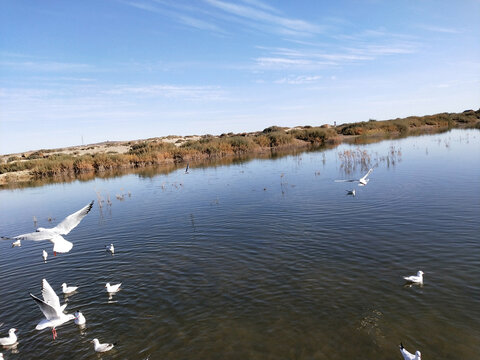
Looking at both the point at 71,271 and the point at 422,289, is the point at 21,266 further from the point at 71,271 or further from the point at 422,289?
the point at 422,289

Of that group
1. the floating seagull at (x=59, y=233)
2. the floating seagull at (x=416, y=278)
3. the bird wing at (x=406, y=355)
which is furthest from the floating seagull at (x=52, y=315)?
the floating seagull at (x=416, y=278)

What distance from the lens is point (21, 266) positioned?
14.6m

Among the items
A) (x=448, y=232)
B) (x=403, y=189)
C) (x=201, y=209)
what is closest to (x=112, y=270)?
(x=201, y=209)

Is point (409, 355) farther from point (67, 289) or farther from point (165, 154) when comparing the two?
point (165, 154)

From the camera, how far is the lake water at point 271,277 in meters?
8.05

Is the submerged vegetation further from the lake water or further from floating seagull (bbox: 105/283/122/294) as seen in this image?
floating seagull (bbox: 105/283/122/294)

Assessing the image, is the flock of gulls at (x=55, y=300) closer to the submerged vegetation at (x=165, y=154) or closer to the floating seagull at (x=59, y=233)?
the floating seagull at (x=59, y=233)

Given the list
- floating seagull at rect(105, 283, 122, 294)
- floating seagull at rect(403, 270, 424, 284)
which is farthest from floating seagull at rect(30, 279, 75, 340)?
floating seagull at rect(403, 270, 424, 284)

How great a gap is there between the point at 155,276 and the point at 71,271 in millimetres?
3924

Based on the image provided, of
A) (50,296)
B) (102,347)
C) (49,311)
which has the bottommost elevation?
(102,347)

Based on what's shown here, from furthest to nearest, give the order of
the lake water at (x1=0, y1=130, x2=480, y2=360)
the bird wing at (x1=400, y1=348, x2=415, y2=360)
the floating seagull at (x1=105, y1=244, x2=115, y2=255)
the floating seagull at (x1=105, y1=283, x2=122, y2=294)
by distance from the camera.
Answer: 1. the floating seagull at (x1=105, y1=244, x2=115, y2=255)
2. the floating seagull at (x1=105, y1=283, x2=122, y2=294)
3. the lake water at (x1=0, y1=130, x2=480, y2=360)
4. the bird wing at (x1=400, y1=348, x2=415, y2=360)

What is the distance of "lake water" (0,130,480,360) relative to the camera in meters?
8.05

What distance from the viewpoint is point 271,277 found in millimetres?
11125

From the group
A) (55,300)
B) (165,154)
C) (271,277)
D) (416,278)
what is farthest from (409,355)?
(165,154)
